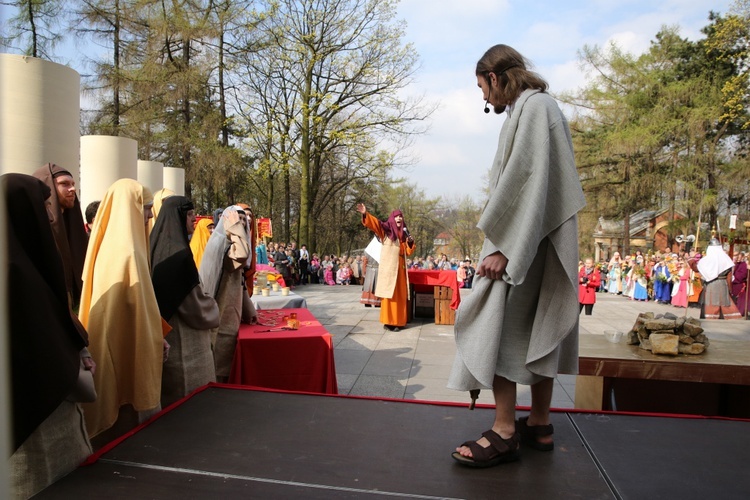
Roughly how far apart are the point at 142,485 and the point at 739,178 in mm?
30642

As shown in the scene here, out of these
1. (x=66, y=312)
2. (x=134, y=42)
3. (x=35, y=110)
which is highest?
(x=134, y=42)

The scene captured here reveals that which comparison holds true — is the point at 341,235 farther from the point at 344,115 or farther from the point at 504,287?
the point at 504,287

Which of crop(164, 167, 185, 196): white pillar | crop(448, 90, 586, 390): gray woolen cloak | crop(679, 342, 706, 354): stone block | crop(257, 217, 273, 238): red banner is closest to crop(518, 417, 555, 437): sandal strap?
crop(448, 90, 586, 390): gray woolen cloak

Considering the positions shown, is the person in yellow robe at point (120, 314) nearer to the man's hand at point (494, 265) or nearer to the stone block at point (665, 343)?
the man's hand at point (494, 265)

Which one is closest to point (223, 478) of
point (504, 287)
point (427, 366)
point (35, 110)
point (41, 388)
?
point (41, 388)

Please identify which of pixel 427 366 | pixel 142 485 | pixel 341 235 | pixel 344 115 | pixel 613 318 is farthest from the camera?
pixel 341 235

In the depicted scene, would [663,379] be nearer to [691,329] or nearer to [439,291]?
[691,329]

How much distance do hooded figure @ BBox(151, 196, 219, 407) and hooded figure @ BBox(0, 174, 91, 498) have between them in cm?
130

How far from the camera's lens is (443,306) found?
9.60m

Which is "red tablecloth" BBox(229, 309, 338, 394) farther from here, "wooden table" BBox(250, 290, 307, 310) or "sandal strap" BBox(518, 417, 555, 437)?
"sandal strap" BBox(518, 417, 555, 437)

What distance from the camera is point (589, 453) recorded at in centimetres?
238

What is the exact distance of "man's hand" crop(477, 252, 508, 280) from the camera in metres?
2.26

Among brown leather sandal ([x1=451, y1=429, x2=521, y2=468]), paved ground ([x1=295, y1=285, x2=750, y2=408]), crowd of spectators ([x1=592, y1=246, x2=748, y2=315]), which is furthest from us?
crowd of spectators ([x1=592, y1=246, x2=748, y2=315])

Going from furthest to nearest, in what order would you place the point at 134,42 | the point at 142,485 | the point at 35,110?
the point at 134,42
the point at 35,110
the point at 142,485
